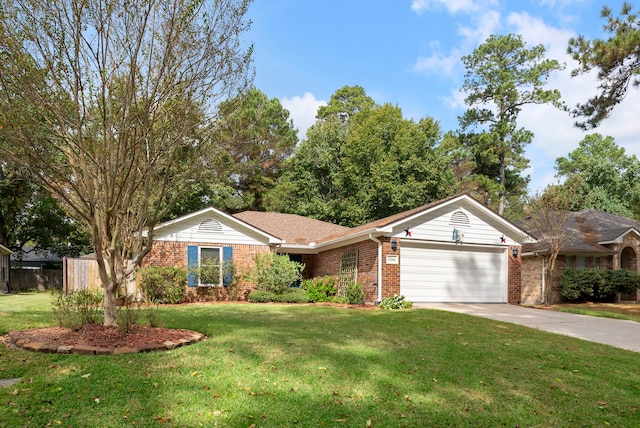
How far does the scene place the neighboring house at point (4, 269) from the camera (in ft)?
76.9

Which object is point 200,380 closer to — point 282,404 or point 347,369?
point 282,404

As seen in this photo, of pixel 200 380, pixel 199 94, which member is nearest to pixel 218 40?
pixel 199 94

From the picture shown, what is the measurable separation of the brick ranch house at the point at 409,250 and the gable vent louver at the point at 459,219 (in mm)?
35

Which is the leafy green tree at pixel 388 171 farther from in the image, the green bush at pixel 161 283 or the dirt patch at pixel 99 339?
the dirt patch at pixel 99 339

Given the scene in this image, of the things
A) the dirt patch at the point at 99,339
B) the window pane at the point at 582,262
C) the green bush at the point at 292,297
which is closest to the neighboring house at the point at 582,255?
the window pane at the point at 582,262

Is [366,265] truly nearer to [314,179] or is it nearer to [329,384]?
[329,384]

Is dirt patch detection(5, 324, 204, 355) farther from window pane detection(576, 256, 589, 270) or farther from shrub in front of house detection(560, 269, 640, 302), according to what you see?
window pane detection(576, 256, 589, 270)

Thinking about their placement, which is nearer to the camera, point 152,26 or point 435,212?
point 152,26

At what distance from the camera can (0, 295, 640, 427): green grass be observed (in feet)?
12.0

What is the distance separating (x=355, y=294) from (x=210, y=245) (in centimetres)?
579

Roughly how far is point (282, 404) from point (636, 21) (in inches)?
537

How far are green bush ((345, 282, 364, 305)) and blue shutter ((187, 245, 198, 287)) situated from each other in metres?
5.63

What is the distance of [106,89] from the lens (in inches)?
251

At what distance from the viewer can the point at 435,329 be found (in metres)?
8.38
